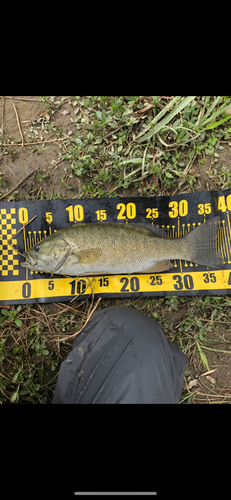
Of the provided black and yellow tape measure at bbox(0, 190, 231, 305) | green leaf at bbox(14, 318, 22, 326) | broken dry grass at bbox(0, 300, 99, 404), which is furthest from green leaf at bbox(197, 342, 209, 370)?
green leaf at bbox(14, 318, 22, 326)

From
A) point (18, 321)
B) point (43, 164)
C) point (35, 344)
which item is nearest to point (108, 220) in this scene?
point (43, 164)

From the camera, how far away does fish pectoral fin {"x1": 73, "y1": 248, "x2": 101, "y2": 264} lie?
294cm

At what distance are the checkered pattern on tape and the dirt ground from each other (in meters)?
0.27

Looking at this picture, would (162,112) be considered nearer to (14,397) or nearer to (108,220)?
(108,220)

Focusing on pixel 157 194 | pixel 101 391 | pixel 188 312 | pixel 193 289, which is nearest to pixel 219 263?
pixel 193 289

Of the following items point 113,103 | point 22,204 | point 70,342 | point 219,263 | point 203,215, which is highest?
point 113,103

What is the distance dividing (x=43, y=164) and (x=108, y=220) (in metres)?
1.11

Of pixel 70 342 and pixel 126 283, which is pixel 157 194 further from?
pixel 70 342

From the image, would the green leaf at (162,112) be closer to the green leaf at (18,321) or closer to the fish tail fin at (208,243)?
the fish tail fin at (208,243)

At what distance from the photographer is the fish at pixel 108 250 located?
2.94 m

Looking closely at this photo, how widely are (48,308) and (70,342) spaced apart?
1.61ft

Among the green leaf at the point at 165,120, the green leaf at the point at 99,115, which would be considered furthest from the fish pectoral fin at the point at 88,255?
the green leaf at the point at 99,115

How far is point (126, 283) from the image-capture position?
10.3 feet

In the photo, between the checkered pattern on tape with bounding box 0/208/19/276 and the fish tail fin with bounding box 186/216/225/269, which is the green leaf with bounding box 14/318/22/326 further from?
the fish tail fin with bounding box 186/216/225/269
